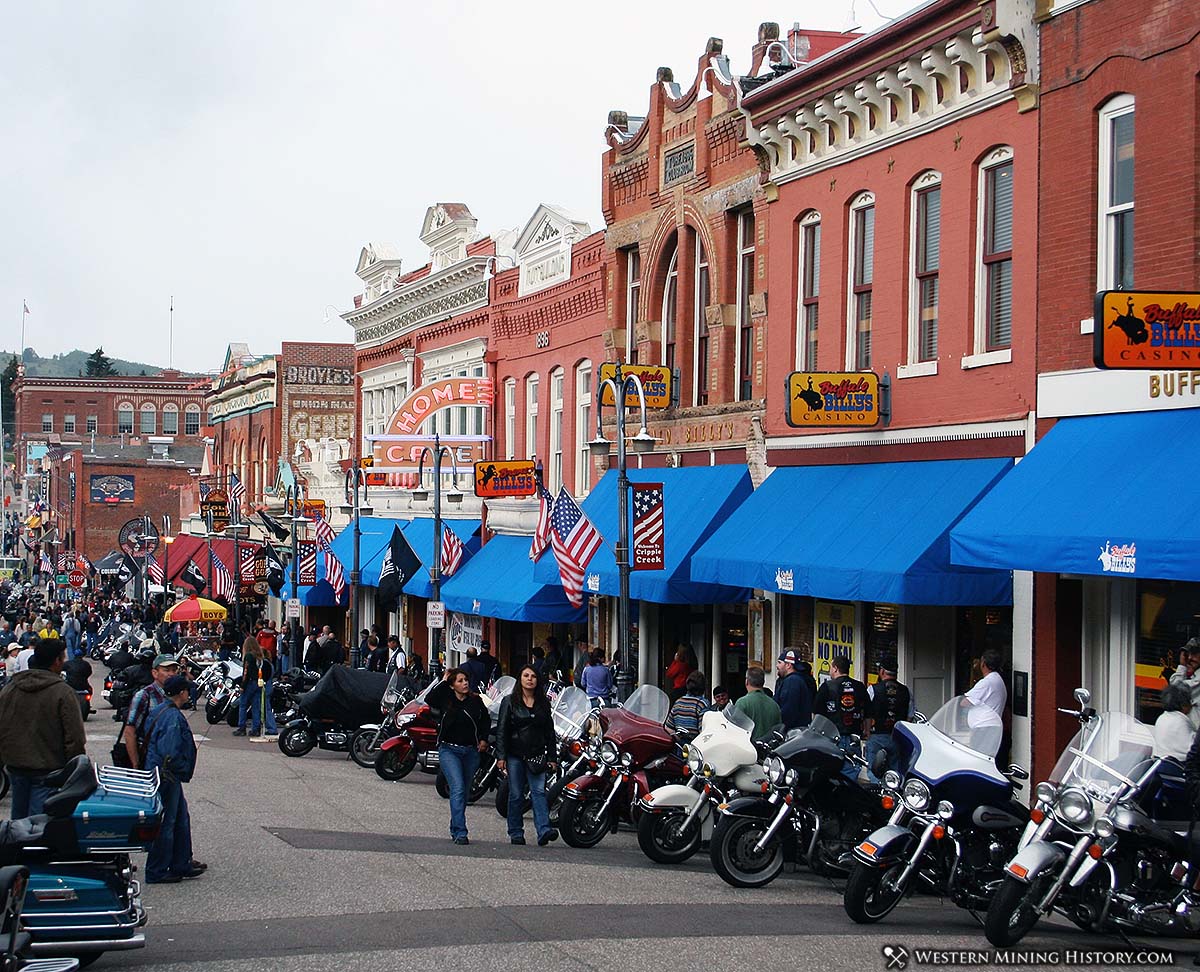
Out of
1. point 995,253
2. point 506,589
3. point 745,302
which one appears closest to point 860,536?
point 995,253

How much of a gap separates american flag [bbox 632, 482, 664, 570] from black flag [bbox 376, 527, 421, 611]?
599 inches

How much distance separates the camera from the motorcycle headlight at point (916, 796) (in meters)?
11.5

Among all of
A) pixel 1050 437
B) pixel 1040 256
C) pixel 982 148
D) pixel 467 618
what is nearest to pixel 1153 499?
pixel 1050 437

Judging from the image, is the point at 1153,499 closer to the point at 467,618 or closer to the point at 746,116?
the point at 746,116

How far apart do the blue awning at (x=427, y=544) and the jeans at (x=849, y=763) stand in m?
21.4

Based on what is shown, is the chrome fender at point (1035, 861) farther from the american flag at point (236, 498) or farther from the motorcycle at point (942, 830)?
the american flag at point (236, 498)

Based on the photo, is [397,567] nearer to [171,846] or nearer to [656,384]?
[656,384]

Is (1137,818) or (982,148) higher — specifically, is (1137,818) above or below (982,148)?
below

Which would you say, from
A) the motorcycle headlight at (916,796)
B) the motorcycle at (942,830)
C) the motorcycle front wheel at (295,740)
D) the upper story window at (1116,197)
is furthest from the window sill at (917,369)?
the motorcycle front wheel at (295,740)

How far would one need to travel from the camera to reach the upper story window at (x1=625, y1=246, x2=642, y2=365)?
29.1 metres

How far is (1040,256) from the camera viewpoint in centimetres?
1739

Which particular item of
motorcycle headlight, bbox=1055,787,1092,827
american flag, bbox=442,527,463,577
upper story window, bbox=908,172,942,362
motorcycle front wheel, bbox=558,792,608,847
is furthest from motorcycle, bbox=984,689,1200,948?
american flag, bbox=442,527,463,577

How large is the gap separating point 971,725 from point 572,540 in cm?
1106

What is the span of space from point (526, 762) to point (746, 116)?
1241 cm
